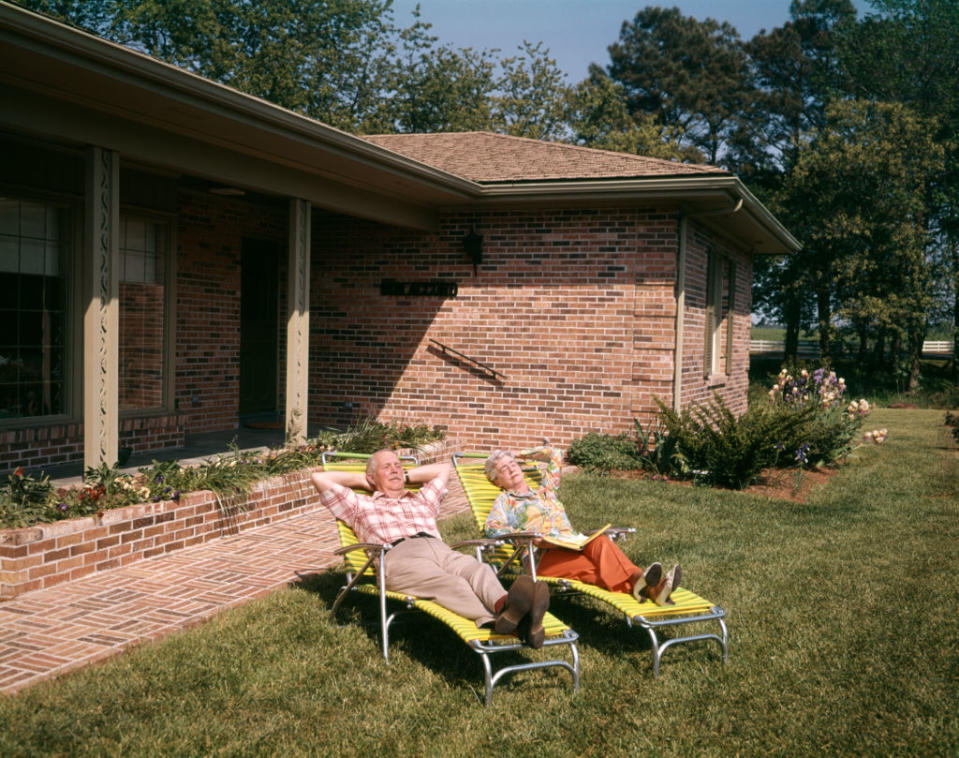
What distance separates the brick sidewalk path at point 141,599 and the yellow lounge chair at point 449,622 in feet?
2.52

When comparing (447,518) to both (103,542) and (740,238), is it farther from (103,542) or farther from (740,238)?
(740,238)

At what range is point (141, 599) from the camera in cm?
486

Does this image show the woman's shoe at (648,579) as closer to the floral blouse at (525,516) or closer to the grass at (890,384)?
the floral blouse at (525,516)

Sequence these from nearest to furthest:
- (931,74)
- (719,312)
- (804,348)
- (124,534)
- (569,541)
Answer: (569,541) < (124,534) < (719,312) < (931,74) < (804,348)

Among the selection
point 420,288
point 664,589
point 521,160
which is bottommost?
point 664,589

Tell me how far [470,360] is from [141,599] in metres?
6.54

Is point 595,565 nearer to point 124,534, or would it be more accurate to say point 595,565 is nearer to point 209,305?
point 124,534

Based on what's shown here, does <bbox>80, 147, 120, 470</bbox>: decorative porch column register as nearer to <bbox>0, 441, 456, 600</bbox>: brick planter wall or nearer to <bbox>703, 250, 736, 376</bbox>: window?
<bbox>0, 441, 456, 600</bbox>: brick planter wall

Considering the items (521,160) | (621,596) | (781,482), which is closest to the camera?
(621,596)

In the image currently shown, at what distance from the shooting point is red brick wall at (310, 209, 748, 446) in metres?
10.2

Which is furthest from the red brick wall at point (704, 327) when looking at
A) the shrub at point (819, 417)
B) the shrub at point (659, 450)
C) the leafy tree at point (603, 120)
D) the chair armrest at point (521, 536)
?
the leafy tree at point (603, 120)

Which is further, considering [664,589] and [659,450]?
[659,450]

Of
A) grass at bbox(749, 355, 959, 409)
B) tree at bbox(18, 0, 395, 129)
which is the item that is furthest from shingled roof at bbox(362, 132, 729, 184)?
tree at bbox(18, 0, 395, 129)

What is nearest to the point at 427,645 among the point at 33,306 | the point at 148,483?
the point at 148,483
